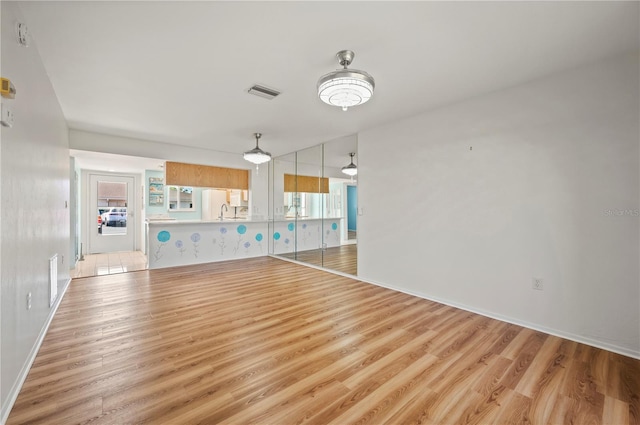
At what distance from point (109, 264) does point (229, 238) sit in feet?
8.33

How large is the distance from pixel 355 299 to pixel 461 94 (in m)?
2.87

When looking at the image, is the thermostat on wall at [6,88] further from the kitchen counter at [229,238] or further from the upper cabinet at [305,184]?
the upper cabinet at [305,184]

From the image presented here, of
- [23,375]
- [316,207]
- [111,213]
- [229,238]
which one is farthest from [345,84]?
[111,213]

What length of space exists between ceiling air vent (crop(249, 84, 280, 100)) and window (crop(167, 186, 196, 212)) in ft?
19.4

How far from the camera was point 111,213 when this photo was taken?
7.70 meters

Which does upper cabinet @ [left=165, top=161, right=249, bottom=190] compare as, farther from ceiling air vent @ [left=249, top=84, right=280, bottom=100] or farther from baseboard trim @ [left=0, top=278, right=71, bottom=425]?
ceiling air vent @ [left=249, top=84, right=280, bottom=100]

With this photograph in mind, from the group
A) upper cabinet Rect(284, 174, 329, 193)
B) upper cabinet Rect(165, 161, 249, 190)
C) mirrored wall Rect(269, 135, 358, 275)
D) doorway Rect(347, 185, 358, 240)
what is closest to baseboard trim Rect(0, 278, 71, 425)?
upper cabinet Rect(165, 161, 249, 190)

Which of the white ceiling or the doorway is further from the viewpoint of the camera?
the doorway

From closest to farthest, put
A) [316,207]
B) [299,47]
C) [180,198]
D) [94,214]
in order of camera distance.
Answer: [299,47] < [316,207] < [94,214] < [180,198]

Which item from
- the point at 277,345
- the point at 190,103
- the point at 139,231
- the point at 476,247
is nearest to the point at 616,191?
the point at 476,247

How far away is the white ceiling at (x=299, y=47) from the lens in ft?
6.25

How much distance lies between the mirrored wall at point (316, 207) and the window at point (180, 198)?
9.49 feet

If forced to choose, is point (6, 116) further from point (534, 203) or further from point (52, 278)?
point (534, 203)

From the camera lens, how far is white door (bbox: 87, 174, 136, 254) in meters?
7.45
